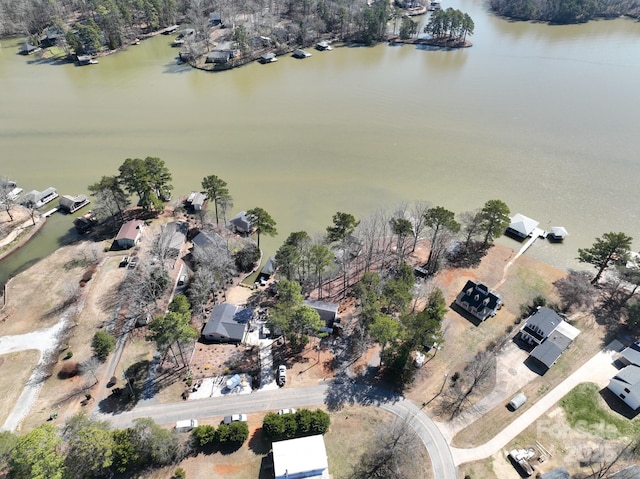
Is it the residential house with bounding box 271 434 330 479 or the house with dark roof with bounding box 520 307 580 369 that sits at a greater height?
the house with dark roof with bounding box 520 307 580 369

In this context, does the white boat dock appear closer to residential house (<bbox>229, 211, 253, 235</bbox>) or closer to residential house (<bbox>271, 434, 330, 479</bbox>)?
residential house (<bbox>229, 211, 253, 235</bbox>)

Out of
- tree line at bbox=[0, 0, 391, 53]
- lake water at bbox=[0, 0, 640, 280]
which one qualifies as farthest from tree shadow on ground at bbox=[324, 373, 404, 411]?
tree line at bbox=[0, 0, 391, 53]

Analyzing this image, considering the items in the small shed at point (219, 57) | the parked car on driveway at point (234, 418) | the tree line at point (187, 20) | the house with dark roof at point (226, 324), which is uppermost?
the tree line at point (187, 20)

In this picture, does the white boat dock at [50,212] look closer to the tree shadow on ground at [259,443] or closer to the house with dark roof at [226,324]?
the house with dark roof at [226,324]

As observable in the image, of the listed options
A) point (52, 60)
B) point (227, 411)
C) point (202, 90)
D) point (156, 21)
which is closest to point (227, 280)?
point (227, 411)

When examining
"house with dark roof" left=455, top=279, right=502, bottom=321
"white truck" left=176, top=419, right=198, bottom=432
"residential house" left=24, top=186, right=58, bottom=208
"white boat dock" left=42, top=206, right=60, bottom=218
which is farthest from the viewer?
"residential house" left=24, top=186, right=58, bottom=208

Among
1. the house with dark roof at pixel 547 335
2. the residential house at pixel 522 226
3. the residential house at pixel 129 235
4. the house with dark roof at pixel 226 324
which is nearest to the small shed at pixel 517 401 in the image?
the house with dark roof at pixel 547 335
